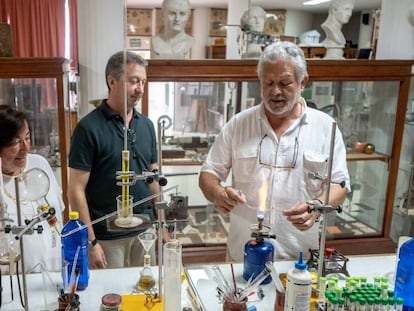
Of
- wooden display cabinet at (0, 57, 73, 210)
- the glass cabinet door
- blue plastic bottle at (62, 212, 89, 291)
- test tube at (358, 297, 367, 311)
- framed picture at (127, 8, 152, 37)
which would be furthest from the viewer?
framed picture at (127, 8, 152, 37)

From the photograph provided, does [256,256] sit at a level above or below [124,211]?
below

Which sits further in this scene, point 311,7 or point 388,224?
point 311,7

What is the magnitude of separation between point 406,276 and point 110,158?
47.8 inches

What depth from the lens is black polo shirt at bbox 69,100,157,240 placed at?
1809 millimetres

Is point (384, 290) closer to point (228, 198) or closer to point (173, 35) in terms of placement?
point (228, 198)

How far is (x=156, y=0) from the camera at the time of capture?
7340mm

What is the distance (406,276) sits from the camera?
1.23 m

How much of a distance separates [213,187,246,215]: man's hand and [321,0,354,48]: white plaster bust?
194cm

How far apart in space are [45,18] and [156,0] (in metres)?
3.13

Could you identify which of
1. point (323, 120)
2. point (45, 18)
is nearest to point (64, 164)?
point (323, 120)

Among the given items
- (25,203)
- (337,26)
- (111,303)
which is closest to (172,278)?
(111,303)

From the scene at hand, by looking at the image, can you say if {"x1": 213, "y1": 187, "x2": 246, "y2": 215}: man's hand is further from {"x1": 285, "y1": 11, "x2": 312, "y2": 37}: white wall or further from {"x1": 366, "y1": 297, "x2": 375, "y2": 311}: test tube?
{"x1": 285, "y1": 11, "x2": 312, "y2": 37}: white wall

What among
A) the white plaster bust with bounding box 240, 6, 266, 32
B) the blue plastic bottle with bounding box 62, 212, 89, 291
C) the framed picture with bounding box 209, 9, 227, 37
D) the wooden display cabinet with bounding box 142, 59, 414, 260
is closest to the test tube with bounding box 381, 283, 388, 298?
the blue plastic bottle with bounding box 62, 212, 89, 291

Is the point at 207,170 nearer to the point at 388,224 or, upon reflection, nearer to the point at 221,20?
the point at 388,224
